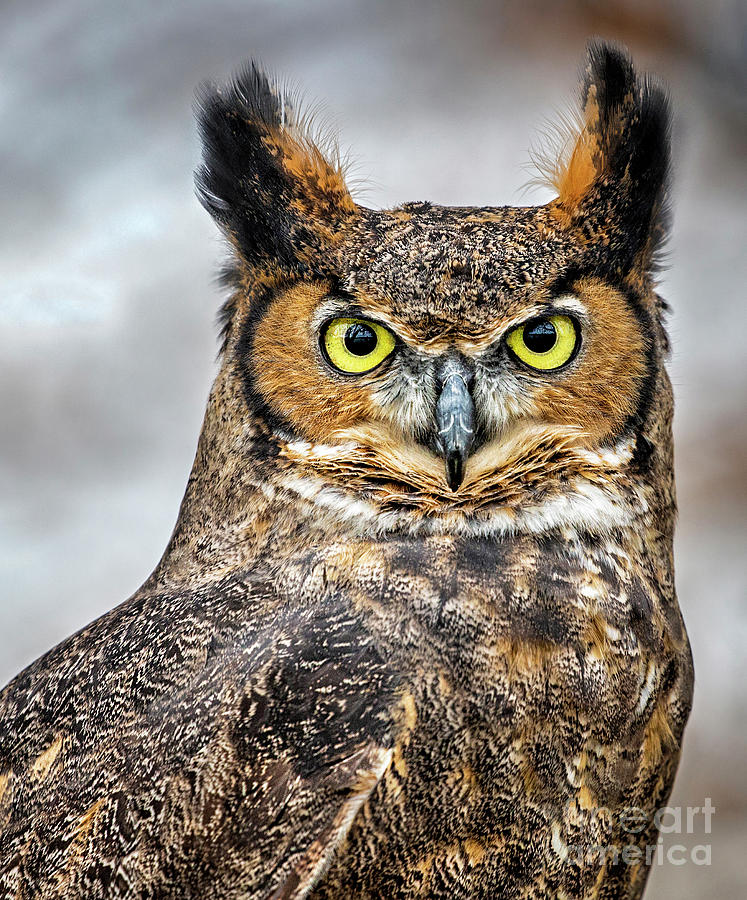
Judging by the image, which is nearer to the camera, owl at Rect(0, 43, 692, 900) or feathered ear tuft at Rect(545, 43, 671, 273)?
owl at Rect(0, 43, 692, 900)

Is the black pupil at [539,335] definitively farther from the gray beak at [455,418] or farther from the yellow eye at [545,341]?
the gray beak at [455,418]

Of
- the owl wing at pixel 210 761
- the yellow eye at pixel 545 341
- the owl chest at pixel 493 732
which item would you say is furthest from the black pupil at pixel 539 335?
the owl wing at pixel 210 761

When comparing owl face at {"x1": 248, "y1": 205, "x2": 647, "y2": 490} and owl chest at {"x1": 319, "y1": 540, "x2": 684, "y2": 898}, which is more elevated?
owl face at {"x1": 248, "y1": 205, "x2": 647, "y2": 490}

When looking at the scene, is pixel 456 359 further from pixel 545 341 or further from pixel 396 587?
pixel 396 587

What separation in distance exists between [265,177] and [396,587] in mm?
773

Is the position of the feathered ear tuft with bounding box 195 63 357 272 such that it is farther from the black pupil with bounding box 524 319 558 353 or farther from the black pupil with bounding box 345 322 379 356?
the black pupil with bounding box 524 319 558 353

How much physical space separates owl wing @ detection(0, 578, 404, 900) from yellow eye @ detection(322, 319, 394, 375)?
1.19 feet

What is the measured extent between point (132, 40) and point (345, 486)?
2.22 metres

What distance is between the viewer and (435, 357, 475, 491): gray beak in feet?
5.01

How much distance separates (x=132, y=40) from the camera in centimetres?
322

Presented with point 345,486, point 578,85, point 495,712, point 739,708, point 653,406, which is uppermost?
point 578,85

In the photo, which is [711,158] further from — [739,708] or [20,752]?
[20,752]

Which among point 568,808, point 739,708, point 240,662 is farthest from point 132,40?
point 739,708

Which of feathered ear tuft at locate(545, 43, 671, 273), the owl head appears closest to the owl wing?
the owl head
